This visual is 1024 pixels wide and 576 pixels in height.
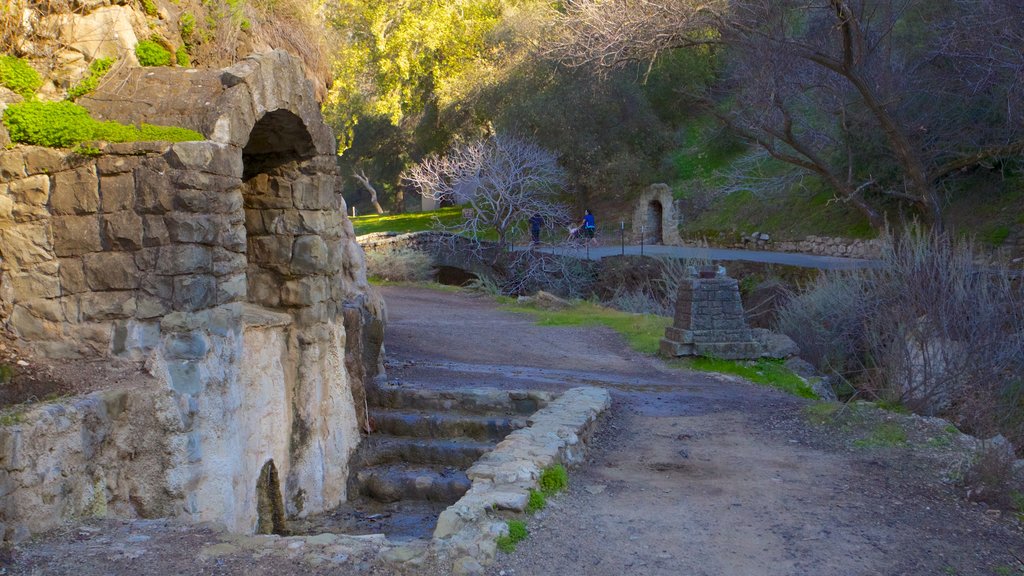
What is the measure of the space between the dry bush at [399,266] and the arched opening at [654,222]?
10785 millimetres

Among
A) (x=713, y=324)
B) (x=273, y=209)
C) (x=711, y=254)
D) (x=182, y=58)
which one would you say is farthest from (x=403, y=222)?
(x=182, y=58)

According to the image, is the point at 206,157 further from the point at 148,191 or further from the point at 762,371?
the point at 762,371

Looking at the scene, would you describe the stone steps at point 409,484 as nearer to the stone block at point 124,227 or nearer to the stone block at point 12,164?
the stone block at point 124,227

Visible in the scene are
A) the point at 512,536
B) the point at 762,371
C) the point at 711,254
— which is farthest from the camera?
the point at 711,254

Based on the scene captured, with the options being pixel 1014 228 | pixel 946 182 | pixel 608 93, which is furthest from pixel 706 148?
pixel 1014 228

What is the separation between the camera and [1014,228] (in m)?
18.9

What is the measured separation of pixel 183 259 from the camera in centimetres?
539

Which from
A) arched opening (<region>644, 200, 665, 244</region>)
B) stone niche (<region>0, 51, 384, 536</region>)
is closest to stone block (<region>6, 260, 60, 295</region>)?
stone niche (<region>0, 51, 384, 536</region>)

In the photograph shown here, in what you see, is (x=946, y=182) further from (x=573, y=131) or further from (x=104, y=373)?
(x=104, y=373)

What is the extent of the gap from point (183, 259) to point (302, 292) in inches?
76.3

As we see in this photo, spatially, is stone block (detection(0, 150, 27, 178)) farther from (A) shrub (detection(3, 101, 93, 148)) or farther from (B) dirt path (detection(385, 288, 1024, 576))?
(B) dirt path (detection(385, 288, 1024, 576))

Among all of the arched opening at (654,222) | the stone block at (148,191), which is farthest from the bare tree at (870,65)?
the stone block at (148,191)

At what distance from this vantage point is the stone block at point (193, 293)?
5.40 meters

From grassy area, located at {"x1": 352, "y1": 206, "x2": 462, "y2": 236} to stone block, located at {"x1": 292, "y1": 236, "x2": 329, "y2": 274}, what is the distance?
2240cm
